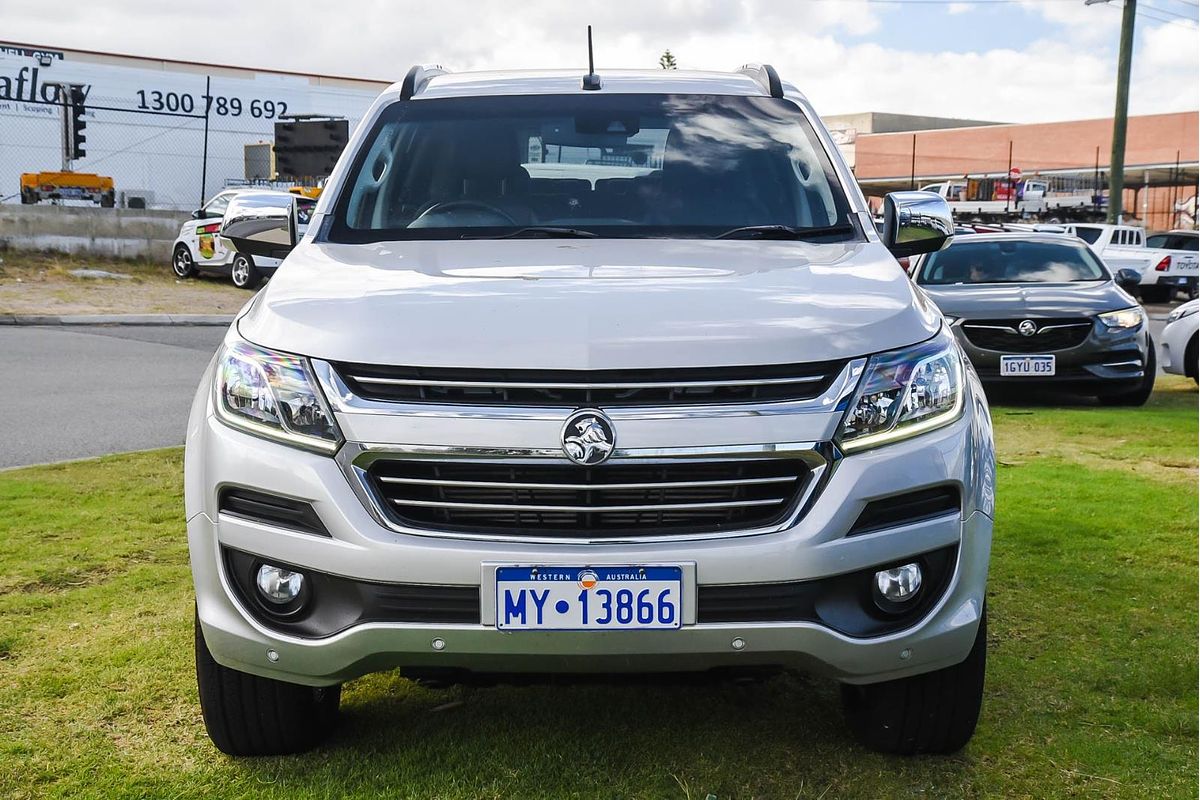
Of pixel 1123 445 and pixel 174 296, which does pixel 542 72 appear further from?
pixel 174 296

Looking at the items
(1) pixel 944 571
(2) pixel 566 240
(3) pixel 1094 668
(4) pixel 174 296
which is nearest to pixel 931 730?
(1) pixel 944 571

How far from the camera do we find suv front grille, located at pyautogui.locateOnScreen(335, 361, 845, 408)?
8.97 ft

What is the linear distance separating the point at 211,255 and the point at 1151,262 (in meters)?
17.9

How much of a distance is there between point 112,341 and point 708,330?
12.6 metres

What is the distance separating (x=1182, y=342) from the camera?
11.5 m

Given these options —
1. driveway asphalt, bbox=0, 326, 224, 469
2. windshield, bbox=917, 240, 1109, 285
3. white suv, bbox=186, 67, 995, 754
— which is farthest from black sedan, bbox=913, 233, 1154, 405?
white suv, bbox=186, 67, 995, 754

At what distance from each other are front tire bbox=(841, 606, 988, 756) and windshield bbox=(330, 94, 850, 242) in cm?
134

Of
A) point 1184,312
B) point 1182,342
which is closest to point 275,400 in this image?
point 1182,342

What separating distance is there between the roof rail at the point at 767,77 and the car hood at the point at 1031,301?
5.82 metres

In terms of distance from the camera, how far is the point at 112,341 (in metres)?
14.1

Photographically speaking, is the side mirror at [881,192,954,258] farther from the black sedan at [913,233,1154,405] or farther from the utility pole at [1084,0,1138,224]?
the utility pole at [1084,0,1138,224]

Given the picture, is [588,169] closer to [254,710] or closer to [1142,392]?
[254,710]

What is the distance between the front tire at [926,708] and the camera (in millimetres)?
3164

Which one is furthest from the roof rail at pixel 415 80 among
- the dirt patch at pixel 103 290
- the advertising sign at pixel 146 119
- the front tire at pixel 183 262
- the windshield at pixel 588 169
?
the advertising sign at pixel 146 119
